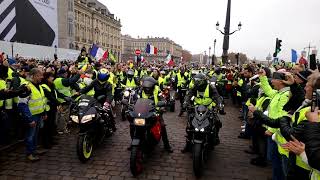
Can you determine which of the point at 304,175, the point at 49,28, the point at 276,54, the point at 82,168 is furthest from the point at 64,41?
the point at 304,175

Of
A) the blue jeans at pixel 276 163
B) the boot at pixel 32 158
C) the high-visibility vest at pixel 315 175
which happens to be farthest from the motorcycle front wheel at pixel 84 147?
the high-visibility vest at pixel 315 175

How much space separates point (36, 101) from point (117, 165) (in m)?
2.17

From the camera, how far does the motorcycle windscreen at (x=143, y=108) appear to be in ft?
18.5

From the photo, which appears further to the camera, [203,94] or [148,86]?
[203,94]

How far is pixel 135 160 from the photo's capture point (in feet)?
17.7

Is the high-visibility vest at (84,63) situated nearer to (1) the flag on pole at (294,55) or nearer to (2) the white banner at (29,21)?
(1) the flag on pole at (294,55)

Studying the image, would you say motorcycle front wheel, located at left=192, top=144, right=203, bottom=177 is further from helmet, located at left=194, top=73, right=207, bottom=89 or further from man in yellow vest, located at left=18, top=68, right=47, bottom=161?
man in yellow vest, located at left=18, top=68, right=47, bottom=161

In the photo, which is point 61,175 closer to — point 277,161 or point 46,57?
point 277,161

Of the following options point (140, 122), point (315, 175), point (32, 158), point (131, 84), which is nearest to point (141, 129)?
point (140, 122)

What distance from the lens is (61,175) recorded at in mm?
5508

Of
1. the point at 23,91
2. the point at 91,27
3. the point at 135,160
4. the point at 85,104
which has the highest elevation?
the point at 91,27

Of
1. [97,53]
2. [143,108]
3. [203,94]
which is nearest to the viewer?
[143,108]

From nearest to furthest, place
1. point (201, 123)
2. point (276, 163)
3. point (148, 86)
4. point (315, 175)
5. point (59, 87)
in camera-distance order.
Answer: point (315, 175), point (276, 163), point (201, 123), point (148, 86), point (59, 87)

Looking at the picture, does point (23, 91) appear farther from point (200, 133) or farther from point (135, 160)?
point (200, 133)
